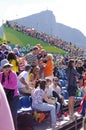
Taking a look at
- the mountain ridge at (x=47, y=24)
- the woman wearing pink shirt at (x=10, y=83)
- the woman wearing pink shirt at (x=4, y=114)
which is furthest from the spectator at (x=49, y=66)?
the mountain ridge at (x=47, y=24)

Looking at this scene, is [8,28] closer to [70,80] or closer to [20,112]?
[70,80]

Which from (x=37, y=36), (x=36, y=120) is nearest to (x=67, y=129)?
(x=36, y=120)

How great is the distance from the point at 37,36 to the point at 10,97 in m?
18.4

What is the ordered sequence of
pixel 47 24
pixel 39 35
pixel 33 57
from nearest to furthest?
1. pixel 33 57
2. pixel 39 35
3. pixel 47 24

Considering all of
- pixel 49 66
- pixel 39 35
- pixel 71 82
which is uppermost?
pixel 39 35

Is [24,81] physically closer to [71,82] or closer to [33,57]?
[33,57]

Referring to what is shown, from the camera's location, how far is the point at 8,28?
850 inches

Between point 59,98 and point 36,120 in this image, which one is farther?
point 59,98

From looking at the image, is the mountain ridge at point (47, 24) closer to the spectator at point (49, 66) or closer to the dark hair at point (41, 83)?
the spectator at point (49, 66)

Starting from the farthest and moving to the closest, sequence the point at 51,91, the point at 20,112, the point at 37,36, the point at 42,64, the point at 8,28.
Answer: the point at 37,36 → the point at 8,28 → the point at 42,64 → the point at 51,91 → the point at 20,112

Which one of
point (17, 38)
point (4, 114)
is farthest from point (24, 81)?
point (17, 38)

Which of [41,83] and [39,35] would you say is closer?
[41,83]

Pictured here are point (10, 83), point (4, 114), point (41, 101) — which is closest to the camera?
point (4, 114)

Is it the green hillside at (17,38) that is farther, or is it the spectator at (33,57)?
the green hillside at (17,38)
